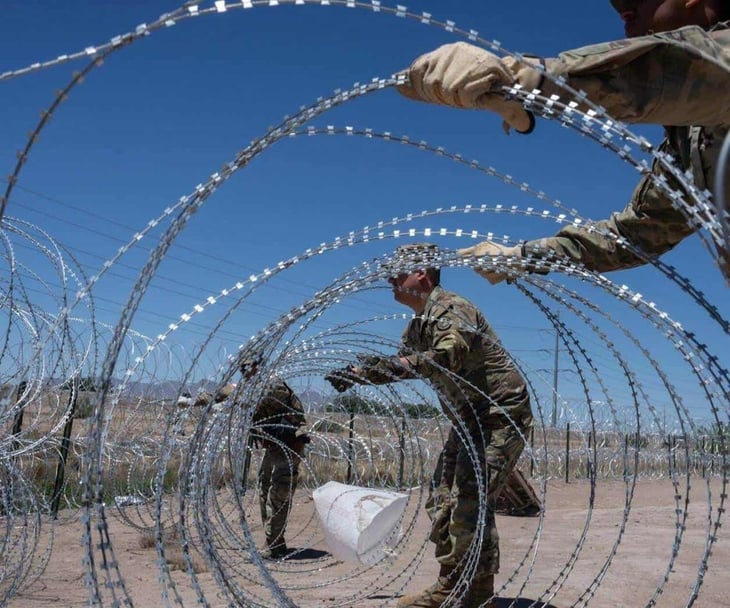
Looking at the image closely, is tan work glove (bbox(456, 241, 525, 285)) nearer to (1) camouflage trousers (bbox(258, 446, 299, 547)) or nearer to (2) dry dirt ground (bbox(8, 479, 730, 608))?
(2) dry dirt ground (bbox(8, 479, 730, 608))

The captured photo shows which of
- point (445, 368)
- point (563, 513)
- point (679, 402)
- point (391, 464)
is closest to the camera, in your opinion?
point (679, 402)

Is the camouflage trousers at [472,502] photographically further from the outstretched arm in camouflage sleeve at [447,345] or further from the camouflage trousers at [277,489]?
the camouflage trousers at [277,489]

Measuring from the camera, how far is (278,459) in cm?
799

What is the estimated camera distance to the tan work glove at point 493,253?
3684 mm

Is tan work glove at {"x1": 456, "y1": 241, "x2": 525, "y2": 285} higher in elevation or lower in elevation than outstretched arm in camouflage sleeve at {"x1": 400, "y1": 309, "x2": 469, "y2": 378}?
higher

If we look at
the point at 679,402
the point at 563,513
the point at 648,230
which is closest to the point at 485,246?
the point at 648,230

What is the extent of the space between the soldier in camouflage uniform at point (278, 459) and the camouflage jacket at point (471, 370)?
2.64 metres

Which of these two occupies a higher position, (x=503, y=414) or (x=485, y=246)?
(x=485, y=246)

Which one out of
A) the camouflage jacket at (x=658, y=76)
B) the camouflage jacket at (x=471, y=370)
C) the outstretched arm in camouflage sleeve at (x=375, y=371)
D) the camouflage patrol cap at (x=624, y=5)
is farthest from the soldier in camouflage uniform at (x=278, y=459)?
the camouflage jacket at (x=658, y=76)

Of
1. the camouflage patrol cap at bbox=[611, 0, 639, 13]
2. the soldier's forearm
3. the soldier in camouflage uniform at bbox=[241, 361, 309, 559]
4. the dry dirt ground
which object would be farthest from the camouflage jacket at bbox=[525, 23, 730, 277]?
the soldier in camouflage uniform at bbox=[241, 361, 309, 559]

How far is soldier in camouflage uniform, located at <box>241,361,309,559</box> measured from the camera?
7.69m

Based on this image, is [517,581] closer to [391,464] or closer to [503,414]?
[503,414]

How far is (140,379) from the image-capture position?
7695mm

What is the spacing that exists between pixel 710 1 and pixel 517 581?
472 cm
